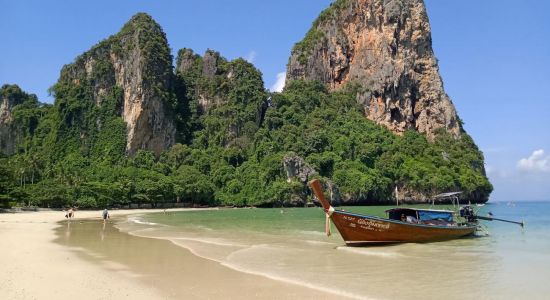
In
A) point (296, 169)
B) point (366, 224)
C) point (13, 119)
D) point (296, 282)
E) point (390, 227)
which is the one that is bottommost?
point (296, 282)

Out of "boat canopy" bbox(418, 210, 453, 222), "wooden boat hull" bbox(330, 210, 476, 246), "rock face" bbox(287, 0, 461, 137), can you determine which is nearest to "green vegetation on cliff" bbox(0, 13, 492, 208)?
"rock face" bbox(287, 0, 461, 137)

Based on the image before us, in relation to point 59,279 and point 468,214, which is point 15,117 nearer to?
point 468,214

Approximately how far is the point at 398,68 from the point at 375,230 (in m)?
88.0

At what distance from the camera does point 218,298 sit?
9.84 m

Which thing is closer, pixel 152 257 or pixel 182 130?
pixel 152 257

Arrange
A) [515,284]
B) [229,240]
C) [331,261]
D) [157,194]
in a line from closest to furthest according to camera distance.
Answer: [515,284] < [331,261] < [229,240] < [157,194]

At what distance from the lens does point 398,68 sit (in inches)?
3989

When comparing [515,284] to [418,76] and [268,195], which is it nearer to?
[268,195]

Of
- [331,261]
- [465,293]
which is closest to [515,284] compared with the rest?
[465,293]

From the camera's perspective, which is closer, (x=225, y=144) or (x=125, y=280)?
(x=125, y=280)

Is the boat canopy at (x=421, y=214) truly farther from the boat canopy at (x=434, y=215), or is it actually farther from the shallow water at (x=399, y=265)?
the shallow water at (x=399, y=265)

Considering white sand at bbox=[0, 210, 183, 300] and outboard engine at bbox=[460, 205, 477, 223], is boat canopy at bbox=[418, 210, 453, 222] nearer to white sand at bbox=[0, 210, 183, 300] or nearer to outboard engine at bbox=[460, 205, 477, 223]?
outboard engine at bbox=[460, 205, 477, 223]

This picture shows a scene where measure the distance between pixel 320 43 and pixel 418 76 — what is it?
25952 millimetres

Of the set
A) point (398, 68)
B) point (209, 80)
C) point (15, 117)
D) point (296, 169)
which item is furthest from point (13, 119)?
point (398, 68)
